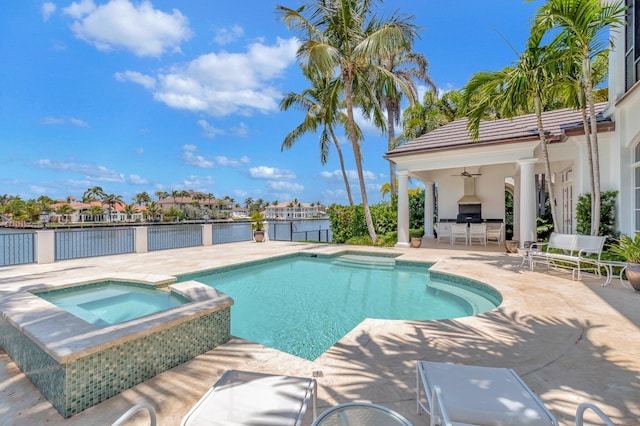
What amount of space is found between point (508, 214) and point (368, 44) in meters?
12.3

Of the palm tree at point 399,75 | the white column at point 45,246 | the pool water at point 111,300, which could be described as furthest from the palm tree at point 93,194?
the pool water at point 111,300

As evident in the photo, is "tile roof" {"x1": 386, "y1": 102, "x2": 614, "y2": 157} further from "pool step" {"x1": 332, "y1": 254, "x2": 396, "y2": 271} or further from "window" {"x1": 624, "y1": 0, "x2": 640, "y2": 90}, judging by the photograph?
"pool step" {"x1": 332, "y1": 254, "x2": 396, "y2": 271}

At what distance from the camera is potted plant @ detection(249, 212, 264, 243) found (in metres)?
14.9

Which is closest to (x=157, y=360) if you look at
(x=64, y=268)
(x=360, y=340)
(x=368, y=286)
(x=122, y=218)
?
(x=360, y=340)

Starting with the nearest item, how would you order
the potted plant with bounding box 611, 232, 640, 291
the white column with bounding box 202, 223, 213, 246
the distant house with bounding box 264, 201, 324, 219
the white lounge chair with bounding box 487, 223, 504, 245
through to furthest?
the potted plant with bounding box 611, 232, 640, 291
the white lounge chair with bounding box 487, 223, 504, 245
the white column with bounding box 202, 223, 213, 246
the distant house with bounding box 264, 201, 324, 219

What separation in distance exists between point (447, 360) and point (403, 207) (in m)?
9.72

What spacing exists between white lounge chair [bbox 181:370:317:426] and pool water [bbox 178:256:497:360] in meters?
1.89

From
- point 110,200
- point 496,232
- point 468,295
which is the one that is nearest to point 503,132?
point 496,232

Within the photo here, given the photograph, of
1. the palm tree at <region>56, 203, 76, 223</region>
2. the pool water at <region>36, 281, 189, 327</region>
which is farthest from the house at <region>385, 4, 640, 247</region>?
the palm tree at <region>56, 203, 76, 223</region>

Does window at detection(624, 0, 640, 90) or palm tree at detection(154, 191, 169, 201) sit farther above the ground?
palm tree at detection(154, 191, 169, 201)

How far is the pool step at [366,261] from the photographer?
9.68 meters

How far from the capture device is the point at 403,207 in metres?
12.3

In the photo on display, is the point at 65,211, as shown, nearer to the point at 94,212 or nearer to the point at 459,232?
the point at 94,212

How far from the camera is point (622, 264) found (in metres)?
5.77
